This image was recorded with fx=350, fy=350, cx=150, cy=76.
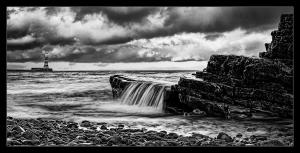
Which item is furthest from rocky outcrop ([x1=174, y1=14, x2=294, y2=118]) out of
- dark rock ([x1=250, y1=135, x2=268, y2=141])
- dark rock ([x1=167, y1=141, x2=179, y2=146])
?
dark rock ([x1=167, y1=141, x2=179, y2=146])

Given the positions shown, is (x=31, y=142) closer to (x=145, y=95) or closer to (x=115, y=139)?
(x=115, y=139)

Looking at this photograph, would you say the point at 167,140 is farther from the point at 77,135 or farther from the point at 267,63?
the point at 267,63

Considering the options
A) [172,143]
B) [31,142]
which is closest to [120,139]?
[172,143]

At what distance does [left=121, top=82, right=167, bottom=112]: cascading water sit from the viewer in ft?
51.6

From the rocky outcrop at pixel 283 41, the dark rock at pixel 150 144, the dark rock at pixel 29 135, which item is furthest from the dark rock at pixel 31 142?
the rocky outcrop at pixel 283 41

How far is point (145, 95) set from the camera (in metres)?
16.8

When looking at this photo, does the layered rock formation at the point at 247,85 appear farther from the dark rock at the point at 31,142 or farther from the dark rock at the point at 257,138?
the dark rock at the point at 31,142

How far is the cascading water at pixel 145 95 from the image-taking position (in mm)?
15731

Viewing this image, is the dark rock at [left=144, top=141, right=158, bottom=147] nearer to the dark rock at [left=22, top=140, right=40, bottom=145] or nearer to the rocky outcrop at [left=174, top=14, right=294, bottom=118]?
the dark rock at [left=22, top=140, right=40, bottom=145]

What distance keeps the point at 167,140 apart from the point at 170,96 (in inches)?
235

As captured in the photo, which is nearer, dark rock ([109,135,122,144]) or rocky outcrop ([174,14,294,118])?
dark rock ([109,135,122,144])
